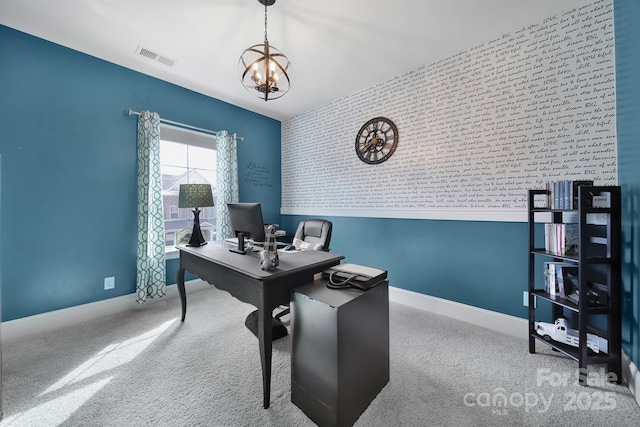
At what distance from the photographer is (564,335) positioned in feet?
5.67

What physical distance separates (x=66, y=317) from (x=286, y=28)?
3.46 metres

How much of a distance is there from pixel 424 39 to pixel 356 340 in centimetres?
265

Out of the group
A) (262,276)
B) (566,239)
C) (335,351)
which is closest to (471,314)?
(566,239)

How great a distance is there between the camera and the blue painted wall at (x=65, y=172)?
2070 mm

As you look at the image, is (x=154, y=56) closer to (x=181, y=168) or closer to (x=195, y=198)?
(x=181, y=168)

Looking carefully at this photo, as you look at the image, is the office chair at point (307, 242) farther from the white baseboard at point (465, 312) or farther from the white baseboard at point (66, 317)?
the white baseboard at point (66, 317)

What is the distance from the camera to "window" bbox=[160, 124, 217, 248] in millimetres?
3021

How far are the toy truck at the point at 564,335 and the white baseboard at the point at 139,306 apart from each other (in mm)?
123

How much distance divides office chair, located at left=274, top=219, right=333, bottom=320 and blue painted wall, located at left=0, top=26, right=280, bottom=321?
1.93 m

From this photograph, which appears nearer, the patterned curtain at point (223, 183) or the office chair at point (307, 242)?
the office chair at point (307, 242)

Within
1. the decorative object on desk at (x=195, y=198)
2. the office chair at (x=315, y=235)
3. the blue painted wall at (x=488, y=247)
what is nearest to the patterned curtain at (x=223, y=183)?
the decorative object on desk at (x=195, y=198)

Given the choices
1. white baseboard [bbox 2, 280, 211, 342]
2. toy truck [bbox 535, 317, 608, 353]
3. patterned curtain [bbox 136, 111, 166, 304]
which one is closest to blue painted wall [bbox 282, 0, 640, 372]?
toy truck [bbox 535, 317, 608, 353]

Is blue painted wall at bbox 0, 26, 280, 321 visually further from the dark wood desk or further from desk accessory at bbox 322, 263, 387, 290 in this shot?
desk accessory at bbox 322, 263, 387, 290

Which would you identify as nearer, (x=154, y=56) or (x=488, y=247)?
(x=488, y=247)
